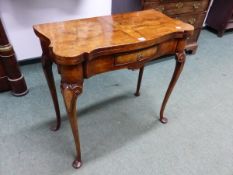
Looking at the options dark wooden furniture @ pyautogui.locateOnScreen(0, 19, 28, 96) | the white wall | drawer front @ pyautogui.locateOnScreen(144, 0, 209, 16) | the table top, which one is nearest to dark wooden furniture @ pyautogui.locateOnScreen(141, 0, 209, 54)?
drawer front @ pyautogui.locateOnScreen(144, 0, 209, 16)

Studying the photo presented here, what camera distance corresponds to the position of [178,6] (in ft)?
5.98

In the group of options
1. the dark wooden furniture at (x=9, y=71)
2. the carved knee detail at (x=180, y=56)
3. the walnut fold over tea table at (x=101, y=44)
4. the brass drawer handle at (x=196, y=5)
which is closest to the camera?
the walnut fold over tea table at (x=101, y=44)

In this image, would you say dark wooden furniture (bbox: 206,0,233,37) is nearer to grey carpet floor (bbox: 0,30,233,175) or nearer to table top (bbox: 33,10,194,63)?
grey carpet floor (bbox: 0,30,233,175)

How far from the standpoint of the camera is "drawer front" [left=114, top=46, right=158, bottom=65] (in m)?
0.88

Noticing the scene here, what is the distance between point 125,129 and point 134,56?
67cm

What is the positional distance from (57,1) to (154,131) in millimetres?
1385

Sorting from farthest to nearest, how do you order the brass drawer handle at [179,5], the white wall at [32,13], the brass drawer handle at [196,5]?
1. the brass drawer handle at [196,5]
2. the brass drawer handle at [179,5]
3. the white wall at [32,13]

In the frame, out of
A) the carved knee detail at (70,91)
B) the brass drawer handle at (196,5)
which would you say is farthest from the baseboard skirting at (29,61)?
the brass drawer handle at (196,5)

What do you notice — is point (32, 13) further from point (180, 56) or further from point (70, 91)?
point (180, 56)

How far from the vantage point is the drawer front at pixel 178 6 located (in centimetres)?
168

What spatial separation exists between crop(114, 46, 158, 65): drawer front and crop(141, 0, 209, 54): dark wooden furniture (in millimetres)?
832

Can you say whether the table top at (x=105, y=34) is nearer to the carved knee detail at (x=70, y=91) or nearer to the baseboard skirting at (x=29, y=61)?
the carved knee detail at (x=70, y=91)

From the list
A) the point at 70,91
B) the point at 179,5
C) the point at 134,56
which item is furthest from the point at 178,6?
the point at 70,91

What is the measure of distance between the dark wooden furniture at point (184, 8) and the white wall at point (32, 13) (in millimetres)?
493
